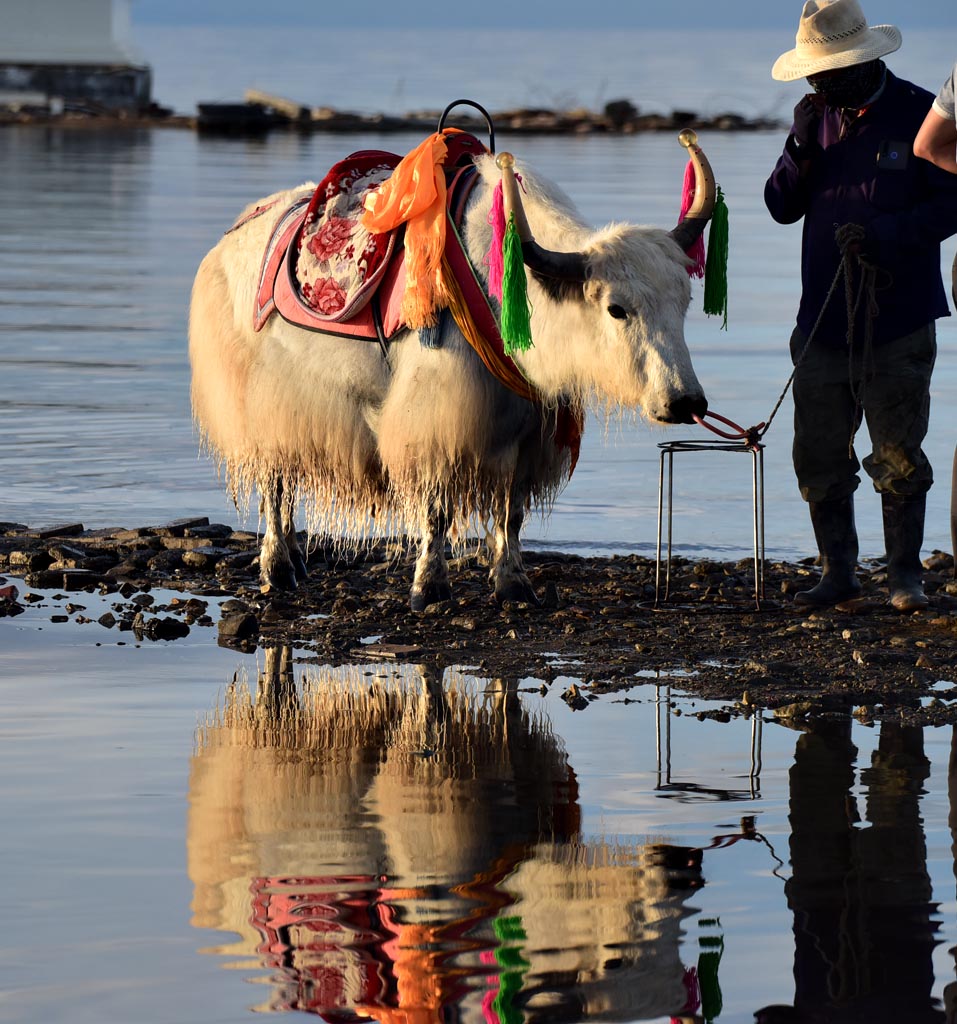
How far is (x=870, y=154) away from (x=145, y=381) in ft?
22.2

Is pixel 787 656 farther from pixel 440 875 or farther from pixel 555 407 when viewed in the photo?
pixel 440 875

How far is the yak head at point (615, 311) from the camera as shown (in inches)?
274

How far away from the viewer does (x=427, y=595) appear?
25.1ft

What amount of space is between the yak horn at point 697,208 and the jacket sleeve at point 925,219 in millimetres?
568

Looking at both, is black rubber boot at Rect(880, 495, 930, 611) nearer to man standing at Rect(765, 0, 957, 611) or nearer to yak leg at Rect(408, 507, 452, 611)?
man standing at Rect(765, 0, 957, 611)

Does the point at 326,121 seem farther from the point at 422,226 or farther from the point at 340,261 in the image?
the point at 422,226

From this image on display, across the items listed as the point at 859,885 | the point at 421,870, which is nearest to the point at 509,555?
the point at 421,870

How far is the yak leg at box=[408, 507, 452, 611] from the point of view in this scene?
7660 mm

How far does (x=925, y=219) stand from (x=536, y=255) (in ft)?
A: 4.33

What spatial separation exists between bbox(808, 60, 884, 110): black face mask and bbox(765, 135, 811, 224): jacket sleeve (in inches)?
8.7

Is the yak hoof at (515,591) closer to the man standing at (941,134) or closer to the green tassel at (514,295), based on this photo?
the green tassel at (514,295)

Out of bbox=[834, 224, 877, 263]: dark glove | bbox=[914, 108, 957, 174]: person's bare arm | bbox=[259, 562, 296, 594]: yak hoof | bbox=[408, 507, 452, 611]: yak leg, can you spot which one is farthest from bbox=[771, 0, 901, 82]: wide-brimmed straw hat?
bbox=[259, 562, 296, 594]: yak hoof

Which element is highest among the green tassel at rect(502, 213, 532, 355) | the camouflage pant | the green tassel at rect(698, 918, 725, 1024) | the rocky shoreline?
the green tassel at rect(502, 213, 532, 355)

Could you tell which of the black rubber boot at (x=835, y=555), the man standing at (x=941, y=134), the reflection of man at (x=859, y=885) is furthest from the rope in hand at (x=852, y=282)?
the reflection of man at (x=859, y=885)
